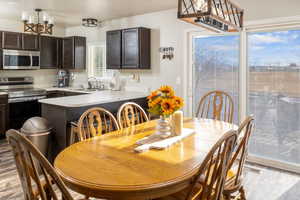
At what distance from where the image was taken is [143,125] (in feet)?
8.96

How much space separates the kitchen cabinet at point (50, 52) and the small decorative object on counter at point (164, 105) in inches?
188

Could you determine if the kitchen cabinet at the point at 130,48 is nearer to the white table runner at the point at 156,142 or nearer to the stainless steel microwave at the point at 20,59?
the stainless steel microwave at the point at 20,59

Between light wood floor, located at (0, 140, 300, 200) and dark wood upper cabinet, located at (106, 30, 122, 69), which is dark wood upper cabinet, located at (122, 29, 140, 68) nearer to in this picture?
dark wood upper cabinet, located at (106, 30, 122, 69)

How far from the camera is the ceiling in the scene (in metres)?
3.51

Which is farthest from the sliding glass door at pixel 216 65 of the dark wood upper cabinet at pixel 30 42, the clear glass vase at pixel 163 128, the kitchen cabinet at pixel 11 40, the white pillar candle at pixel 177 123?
the kitchen cabinet at pixel 11 40

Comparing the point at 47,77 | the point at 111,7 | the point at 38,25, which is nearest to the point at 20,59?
the point at 47,77

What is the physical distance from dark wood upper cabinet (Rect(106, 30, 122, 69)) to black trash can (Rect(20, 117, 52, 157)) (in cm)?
222

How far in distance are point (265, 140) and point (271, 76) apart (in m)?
0.94

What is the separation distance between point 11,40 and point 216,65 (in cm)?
429

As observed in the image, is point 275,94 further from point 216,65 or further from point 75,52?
point 75,52

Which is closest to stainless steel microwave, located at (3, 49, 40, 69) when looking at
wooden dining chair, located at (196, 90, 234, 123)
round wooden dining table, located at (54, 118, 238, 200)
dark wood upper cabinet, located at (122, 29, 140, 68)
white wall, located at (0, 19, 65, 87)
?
white wall, located at (0, 19, 65, 87)

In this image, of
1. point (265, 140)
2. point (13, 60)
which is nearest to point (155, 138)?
point (265, 140)

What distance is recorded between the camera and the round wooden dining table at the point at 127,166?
52.8 inches

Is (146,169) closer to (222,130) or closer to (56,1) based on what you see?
(222,130)
